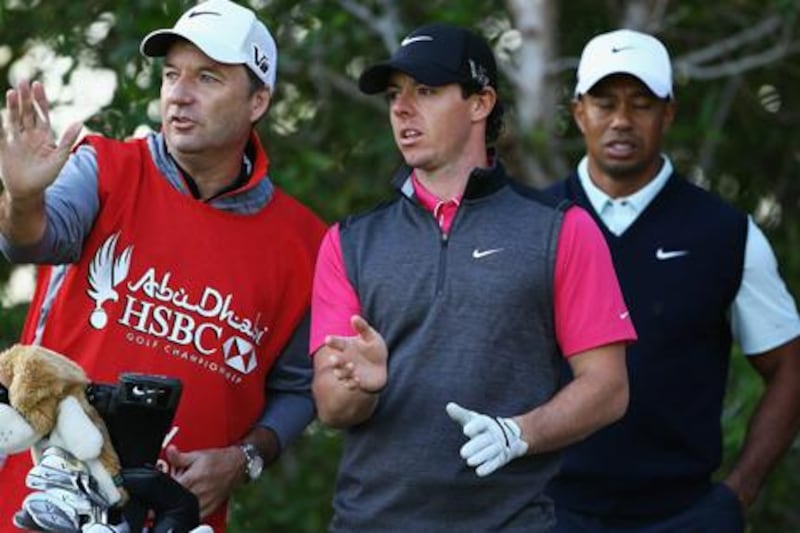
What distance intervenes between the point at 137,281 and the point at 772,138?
510 centimetres

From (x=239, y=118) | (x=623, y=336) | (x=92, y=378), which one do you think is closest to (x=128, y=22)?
(x=239, y=118)

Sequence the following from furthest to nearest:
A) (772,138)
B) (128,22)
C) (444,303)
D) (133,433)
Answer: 1. (772,138)
2. (128,22)
3. (444,303)
4. (133,433)

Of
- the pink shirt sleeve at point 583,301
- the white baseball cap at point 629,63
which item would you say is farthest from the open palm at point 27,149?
the white baseball cap at point 629,63

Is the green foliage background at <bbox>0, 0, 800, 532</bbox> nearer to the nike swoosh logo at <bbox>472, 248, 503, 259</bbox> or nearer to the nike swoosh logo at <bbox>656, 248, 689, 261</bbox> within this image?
the nike swoosh logo at <bbox>656, 248, 689, 261</bbox>

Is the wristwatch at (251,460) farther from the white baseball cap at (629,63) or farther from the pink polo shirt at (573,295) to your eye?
the white baseball cap at (629,63)

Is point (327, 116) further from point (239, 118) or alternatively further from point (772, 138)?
point (239, 118)

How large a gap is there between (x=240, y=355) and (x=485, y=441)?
3.17 ft

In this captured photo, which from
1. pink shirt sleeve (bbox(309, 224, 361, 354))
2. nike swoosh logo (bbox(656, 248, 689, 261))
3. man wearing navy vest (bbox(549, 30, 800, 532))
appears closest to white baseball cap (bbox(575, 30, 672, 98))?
man wearing navy vest (bbox(549, 30, 800, 532))

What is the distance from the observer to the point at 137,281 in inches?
187

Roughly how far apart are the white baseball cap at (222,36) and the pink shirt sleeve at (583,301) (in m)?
1.00

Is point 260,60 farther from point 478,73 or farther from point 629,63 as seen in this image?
point 629,63

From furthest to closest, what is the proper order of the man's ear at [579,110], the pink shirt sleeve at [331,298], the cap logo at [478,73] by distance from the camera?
1. the man's ear at [579,110]
2. the cap logo at [478,73]
3. the pink shirt sleeve at [331,298]

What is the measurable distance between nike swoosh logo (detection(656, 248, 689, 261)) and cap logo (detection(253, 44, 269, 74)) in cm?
124

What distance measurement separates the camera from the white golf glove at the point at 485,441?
161 inches
